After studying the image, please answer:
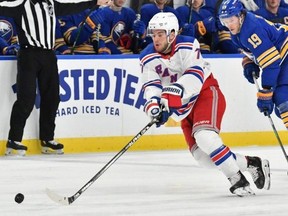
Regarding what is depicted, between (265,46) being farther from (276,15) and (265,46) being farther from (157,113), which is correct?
(276,15)

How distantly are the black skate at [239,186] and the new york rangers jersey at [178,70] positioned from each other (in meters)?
0.46

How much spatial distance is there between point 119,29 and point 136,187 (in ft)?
9.12

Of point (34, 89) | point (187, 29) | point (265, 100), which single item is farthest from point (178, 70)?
point (187, 29)

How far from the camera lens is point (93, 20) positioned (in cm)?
783

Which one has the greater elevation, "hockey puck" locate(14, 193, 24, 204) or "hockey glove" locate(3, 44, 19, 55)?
"hockey puck" locate(14, 193, 24, 204)

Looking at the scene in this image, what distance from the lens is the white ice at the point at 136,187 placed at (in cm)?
461

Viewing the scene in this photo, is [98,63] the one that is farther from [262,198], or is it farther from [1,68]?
[262,198]

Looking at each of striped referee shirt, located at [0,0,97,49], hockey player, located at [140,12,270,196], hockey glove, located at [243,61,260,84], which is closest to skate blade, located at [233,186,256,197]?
hockey player, located at [140,12,270,196]

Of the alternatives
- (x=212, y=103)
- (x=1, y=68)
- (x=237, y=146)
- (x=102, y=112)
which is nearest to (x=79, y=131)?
(x=102, y=112)

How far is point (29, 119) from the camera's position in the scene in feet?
24.3

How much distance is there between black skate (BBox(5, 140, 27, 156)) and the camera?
23.4 ft

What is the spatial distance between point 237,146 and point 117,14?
1.50 m

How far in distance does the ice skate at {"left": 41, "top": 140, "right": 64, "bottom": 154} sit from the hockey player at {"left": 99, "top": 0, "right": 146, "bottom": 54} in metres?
1.01

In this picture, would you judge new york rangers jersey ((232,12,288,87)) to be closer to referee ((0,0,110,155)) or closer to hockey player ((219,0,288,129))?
hockey player ((219,0,288,129))
